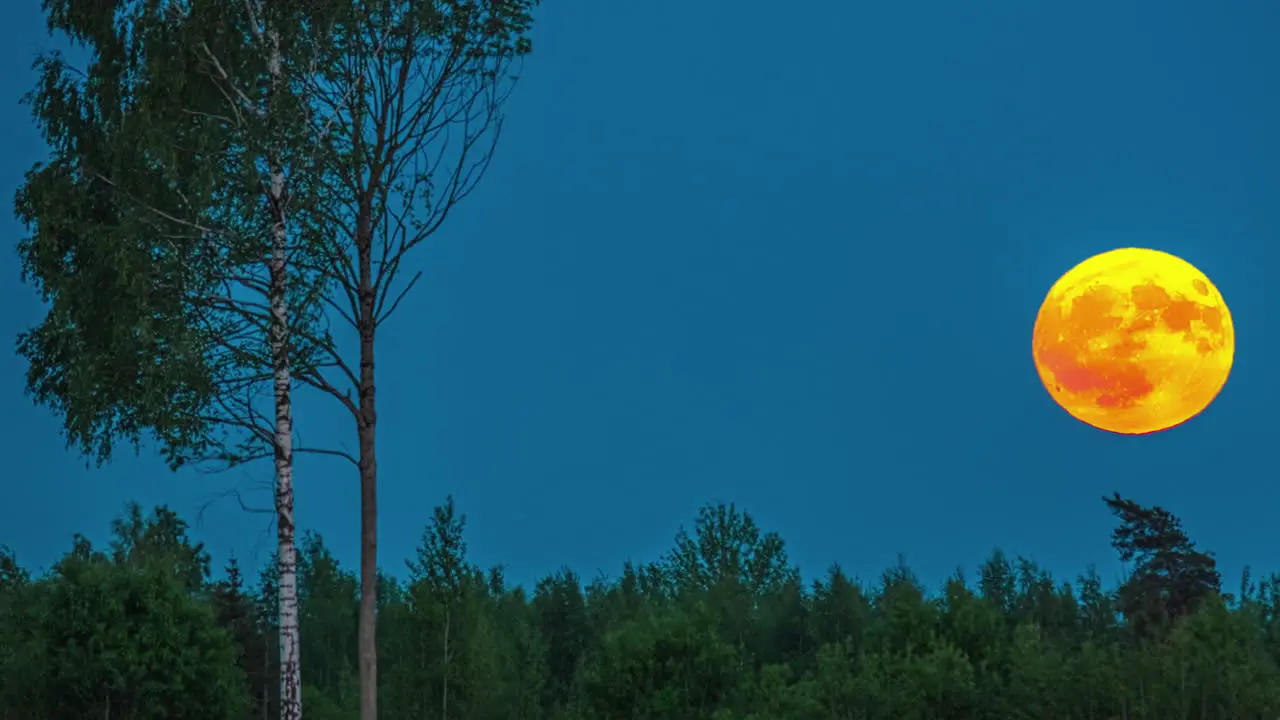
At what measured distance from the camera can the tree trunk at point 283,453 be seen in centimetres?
2392

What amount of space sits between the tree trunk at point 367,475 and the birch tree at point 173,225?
78 cm

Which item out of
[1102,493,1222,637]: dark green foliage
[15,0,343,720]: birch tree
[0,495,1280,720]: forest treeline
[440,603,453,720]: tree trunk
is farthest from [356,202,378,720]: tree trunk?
[1102,493,1222,637]: dark green foliage

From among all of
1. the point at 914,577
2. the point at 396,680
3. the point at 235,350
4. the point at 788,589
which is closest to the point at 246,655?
the point at 396,680

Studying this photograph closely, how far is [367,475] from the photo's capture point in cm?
2386

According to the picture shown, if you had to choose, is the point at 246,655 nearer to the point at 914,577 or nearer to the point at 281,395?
the point at 914,577

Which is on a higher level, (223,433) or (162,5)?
(162,5)

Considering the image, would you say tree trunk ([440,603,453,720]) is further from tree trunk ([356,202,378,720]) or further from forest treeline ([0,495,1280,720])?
tree trunk ([356,202,378,720])

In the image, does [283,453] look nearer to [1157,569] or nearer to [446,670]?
[446,670]

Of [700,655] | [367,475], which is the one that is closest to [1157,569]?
[700,655]

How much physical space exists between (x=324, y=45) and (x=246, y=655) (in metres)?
44.0

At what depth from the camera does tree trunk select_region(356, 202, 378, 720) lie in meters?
23.3

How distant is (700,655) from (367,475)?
51.8 feet

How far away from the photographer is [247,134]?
24.3m

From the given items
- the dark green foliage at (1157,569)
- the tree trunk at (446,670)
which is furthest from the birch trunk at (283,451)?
the dark green foliage at (1157,569)
